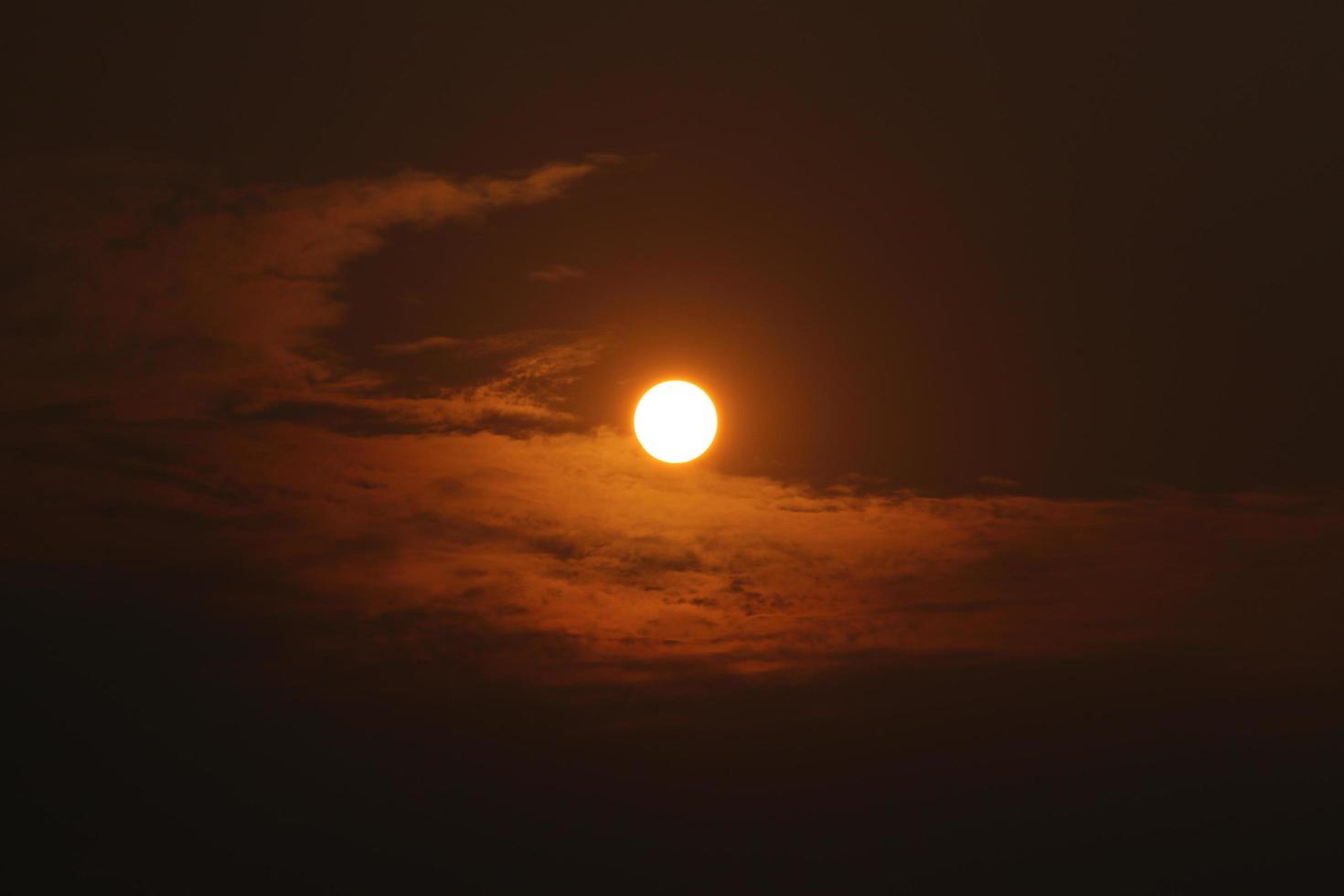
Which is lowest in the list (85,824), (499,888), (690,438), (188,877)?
(499,888)

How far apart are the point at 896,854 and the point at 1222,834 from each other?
663 cm

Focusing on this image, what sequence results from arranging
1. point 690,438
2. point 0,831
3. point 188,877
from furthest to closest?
point 188,877 < point 0,831 < point 690,438

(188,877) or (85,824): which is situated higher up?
(85,824)

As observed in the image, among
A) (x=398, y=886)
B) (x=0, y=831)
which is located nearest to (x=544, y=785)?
(x=398, y=886)

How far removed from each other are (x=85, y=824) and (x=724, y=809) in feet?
37.9

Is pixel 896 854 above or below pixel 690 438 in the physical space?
below

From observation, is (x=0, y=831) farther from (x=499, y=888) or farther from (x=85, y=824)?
(x=499, y=888)

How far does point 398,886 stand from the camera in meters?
22.9

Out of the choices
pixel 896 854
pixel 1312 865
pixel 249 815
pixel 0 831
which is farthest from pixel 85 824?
pixel 1312 865

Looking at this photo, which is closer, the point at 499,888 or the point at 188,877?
the point at 188,877

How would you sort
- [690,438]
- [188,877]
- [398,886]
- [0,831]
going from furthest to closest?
[398,886] < [188,877] < [0,831] < [690,438]

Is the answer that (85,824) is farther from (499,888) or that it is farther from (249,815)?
(499,888)

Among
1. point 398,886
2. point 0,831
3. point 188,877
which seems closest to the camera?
point 0,831

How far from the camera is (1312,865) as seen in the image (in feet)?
78.4
